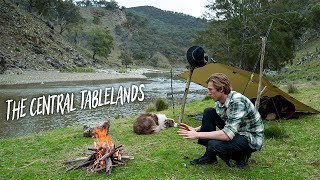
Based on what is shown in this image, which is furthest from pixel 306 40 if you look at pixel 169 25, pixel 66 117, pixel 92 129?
pixel 169 25

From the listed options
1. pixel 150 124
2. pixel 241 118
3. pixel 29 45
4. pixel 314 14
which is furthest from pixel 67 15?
pixel 241 118

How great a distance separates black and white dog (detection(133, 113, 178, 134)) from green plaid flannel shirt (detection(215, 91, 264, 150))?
3.40m

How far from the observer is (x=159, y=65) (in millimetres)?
106562

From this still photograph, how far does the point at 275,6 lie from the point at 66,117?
76.7 ft

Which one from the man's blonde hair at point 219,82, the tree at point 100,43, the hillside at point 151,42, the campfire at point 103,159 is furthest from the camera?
the hillside at point 151,42

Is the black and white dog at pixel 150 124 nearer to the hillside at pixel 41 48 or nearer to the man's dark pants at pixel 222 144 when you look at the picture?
the man's dark pants at pixel 222 144

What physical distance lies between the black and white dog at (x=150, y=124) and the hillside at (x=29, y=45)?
2972cm

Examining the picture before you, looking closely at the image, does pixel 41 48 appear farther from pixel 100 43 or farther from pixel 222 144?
pixel 222 144

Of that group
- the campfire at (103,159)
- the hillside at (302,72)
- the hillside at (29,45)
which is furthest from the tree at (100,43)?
the campfire at (103,159)

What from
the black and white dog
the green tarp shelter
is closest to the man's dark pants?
the black and white dog

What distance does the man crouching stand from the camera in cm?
500

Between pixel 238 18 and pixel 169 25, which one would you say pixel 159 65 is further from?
pixel 169 25

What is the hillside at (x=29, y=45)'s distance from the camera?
4044cm

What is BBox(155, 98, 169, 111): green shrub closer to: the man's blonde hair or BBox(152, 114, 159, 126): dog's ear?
BBox(152, 114, 159, 126): dog's ear
